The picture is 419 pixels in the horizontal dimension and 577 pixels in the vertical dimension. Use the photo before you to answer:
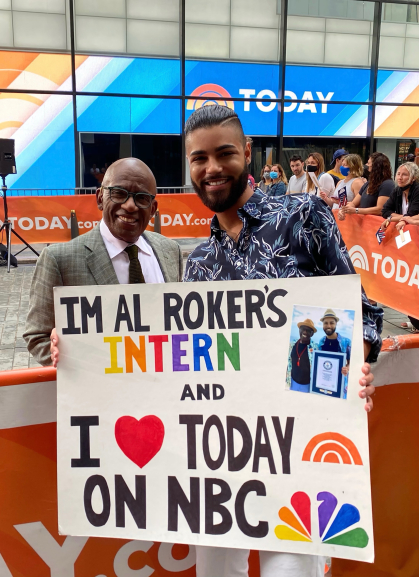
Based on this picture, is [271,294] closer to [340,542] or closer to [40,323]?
[340,542]

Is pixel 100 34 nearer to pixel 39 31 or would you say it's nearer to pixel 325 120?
A: pixel 39 31

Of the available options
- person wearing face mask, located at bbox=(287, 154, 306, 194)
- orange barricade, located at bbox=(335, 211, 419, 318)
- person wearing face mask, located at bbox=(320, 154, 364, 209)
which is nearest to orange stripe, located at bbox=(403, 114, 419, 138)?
person wearing face mask, located at bbox=(287, 154, 306, 194)

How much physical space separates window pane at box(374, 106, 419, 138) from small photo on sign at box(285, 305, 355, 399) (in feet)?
52.6

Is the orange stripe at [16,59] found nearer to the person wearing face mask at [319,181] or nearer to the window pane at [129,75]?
the window pane at [129,75]

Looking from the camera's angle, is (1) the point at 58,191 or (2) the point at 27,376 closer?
(2) the point at 27,376

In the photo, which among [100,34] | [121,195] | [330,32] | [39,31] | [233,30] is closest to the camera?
[121,195]

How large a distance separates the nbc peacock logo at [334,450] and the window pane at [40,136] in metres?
13.5

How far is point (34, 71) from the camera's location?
44.4 feet

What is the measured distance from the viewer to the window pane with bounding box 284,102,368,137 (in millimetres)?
15430

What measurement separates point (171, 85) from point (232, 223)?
1389cm

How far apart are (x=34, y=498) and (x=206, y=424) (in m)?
0.83

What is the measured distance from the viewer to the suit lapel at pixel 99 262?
2.34 meters

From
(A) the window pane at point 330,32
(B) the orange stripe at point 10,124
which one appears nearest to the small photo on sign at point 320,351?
(B) the orange stripe at point 10,124

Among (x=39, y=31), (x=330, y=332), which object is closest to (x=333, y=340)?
(x=330, y=332)
